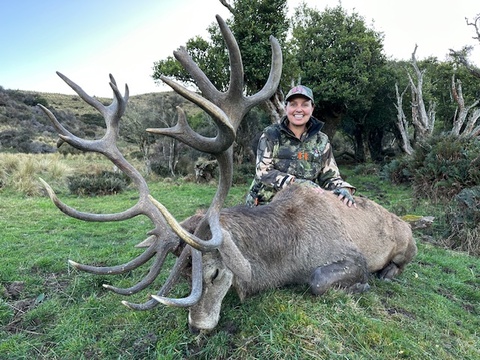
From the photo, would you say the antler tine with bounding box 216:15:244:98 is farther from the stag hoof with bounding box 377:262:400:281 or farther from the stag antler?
the stag hoof with bounding box 377:262:400:281

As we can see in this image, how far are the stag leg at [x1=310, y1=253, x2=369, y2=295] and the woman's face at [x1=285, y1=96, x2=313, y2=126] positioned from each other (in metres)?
1.87

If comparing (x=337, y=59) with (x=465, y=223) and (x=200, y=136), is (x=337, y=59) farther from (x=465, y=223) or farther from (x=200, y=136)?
(x=200, y=136)

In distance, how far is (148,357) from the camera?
2.66 metres

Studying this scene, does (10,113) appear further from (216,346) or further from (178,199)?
(216,346)

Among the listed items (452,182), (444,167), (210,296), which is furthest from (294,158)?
(444,167)

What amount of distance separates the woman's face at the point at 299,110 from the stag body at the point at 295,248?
3.38 feet

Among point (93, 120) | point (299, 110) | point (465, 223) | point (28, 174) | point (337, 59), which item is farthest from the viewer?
point (93, 120)

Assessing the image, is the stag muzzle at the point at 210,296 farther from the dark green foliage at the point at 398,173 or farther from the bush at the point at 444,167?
the dark green foliage at the point at 398,173

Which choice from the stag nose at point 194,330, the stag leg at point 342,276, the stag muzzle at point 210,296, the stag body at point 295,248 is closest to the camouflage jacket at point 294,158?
the stag body at point 295,248

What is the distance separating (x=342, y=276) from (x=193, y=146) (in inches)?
78.0

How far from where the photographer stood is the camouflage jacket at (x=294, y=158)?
15.1 ft

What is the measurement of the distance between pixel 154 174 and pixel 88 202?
795 centimetres

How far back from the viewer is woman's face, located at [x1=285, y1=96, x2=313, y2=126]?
4492 mm

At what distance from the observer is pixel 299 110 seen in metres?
4.52
